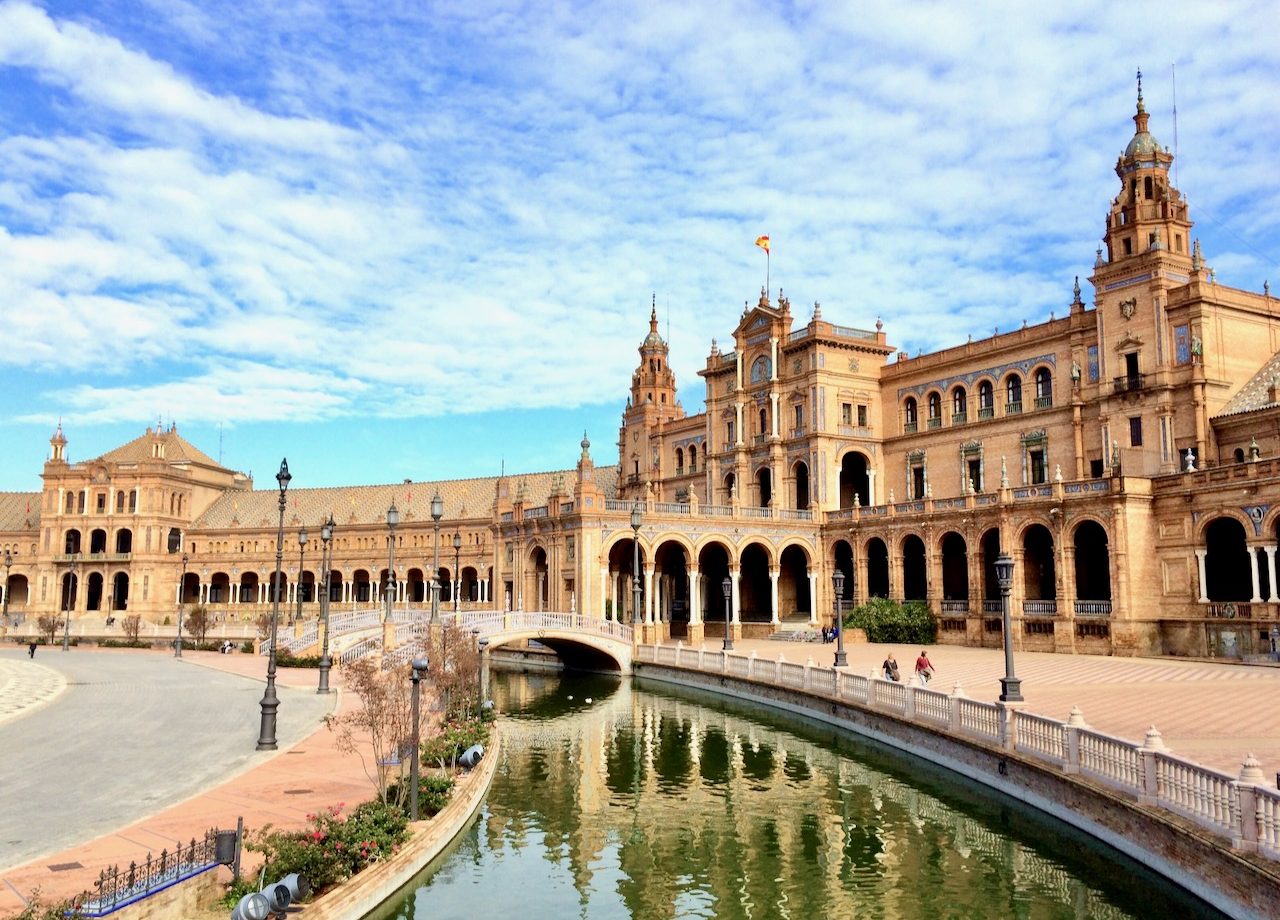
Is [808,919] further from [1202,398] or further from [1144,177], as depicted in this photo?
[1144,177]

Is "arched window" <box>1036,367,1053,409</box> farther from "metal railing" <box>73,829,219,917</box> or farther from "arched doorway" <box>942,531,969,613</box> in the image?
"metal railing" <box>73,829,219,917</box>

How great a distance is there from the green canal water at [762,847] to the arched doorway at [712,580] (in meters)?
35.2

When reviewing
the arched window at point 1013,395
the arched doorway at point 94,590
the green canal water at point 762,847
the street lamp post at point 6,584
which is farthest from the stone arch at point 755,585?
the arched doorway at point 94,590

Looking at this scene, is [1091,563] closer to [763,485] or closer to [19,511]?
[763,485]

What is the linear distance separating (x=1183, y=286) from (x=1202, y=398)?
5.07 meters

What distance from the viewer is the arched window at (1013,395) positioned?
52162 millimetres

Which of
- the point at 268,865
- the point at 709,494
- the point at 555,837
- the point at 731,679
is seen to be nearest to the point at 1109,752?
the point at 555,837

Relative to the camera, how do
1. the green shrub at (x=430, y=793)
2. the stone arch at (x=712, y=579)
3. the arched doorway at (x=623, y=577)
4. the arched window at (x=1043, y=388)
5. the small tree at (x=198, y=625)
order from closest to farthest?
1. the green shrub at (x=430, y=793)
2. the arched window at (x=1043, y=388)
3. the arched doorway at (x=623, y=577)
4. the stone arch at (x=712, y=579)
5. the small tree at (x=198, y=625)

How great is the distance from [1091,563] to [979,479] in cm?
884

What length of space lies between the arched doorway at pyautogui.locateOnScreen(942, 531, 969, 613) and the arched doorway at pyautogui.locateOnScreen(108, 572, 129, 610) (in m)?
74.2

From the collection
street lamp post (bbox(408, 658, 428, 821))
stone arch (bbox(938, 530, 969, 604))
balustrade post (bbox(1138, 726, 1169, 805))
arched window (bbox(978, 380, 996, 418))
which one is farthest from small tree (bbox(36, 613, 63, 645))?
balustrade post (bbox(1138, 726, 1169, 805))

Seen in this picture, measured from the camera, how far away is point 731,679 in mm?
36812

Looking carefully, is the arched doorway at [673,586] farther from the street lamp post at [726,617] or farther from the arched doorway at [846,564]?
the arched doorway at [846,564]

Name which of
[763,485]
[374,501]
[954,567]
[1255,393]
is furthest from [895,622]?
[374,501]
